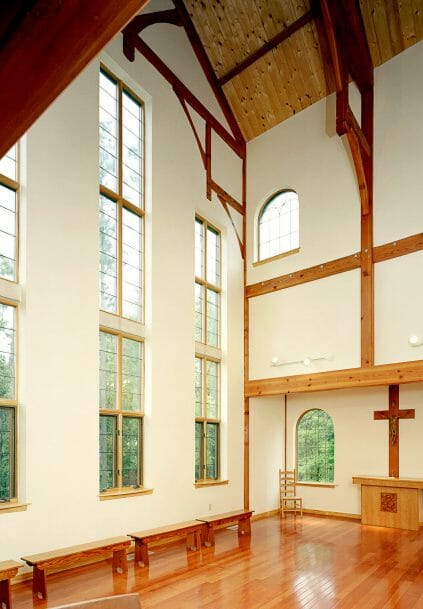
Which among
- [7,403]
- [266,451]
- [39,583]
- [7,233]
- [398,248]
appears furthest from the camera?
[266,451]

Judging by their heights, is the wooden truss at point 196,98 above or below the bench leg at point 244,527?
above

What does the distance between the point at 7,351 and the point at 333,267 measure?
4.91 m

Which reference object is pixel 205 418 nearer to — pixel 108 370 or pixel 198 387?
pixel 198 387

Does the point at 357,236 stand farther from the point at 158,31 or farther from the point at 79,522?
the point at 79,522

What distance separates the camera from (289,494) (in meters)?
9.32

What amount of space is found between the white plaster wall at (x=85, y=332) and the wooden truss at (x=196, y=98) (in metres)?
0.23

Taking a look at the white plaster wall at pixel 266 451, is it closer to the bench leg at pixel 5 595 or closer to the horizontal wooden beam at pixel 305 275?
the horizontal wooden beam at pixel 305 275

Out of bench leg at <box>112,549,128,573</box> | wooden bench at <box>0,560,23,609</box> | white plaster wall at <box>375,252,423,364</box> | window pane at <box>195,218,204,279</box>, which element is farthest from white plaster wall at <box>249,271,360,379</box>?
wooden bench at <box>0,560,23,609</box>

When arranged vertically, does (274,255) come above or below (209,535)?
above

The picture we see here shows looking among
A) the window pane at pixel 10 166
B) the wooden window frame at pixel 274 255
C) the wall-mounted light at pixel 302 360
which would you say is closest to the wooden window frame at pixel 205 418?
the wall-mounted light at pixel 302 360

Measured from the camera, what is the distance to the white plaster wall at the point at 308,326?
25.2 ft

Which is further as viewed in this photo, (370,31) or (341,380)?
(370,31)

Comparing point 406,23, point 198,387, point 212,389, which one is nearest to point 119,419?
point 198,387

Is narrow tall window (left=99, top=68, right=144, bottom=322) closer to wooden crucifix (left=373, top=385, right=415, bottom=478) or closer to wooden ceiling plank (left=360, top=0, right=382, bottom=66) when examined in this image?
wooden ceiling plank (left=360, top=0, right=382, bottom=66)
